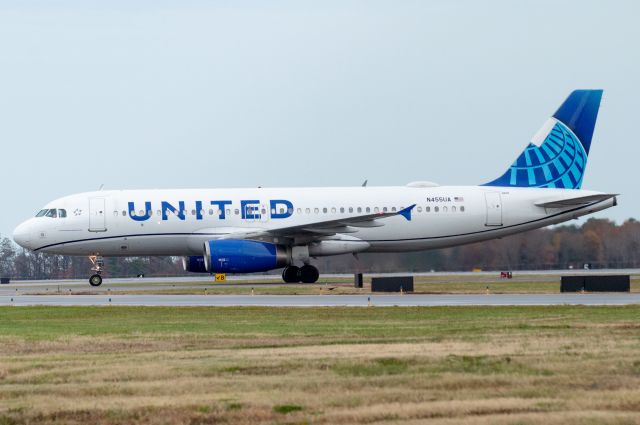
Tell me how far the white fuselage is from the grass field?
67.0 ft

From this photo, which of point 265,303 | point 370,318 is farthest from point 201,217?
point 370,318

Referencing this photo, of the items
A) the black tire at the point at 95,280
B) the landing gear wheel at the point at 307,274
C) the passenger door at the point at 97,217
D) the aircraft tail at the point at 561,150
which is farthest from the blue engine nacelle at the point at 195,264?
the aircraft tail at the point at 561,150

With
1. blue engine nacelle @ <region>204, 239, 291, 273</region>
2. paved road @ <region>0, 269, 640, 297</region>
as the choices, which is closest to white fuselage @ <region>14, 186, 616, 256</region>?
paved road @ <region>0, 269, 640, 297</region>

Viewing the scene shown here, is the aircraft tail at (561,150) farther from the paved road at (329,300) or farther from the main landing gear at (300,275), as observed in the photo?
the paved road at (329,300)

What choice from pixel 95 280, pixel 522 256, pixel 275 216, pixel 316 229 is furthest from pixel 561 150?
pixel 95 280

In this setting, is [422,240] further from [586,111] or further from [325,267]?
[325,267]

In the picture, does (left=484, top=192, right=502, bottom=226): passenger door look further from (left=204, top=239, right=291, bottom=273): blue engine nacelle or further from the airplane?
(left=204, top=239, right=291, bottom=273): blue engine nacelle

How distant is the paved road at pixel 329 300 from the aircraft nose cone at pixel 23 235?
317 inches

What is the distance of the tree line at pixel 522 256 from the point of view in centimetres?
5941

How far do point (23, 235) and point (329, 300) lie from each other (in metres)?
18.6

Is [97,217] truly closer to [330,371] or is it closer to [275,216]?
[275,216]

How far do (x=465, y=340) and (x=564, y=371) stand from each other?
4.50 m

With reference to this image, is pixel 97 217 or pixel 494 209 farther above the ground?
pixel 97 217

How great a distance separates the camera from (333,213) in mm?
46844
